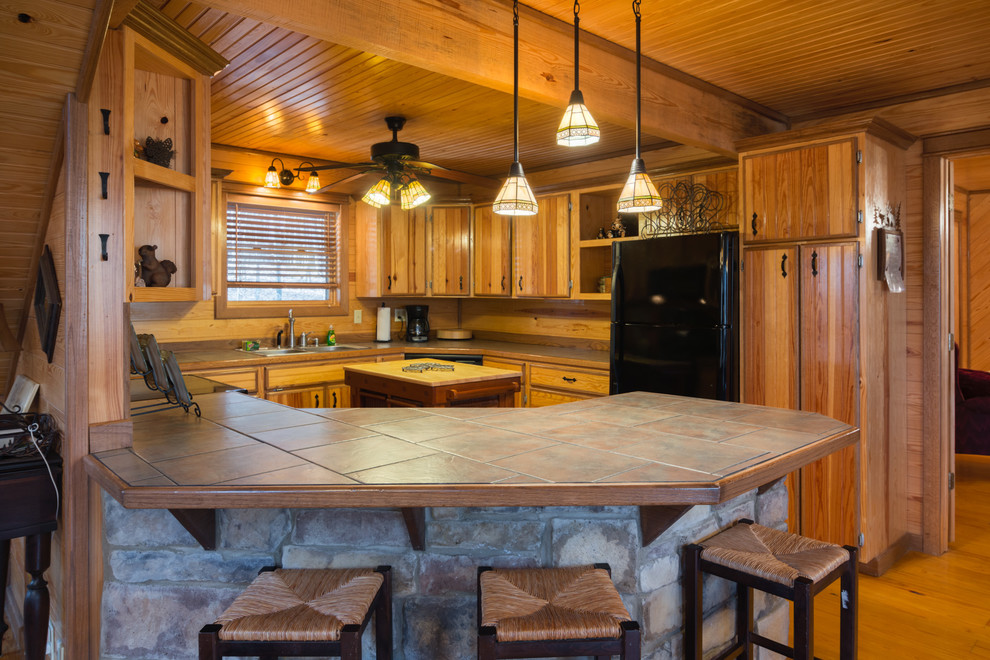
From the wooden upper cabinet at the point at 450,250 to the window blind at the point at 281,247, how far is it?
82 centimetres

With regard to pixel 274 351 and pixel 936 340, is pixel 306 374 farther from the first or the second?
pixel 936 340

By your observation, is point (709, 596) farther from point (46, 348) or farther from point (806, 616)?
point (46, 348)

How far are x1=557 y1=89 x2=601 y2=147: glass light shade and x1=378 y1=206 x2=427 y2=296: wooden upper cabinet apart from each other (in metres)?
3.52

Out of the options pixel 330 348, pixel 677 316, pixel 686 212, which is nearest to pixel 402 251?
pixel 330 348

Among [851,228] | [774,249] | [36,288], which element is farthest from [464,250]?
[36,288]

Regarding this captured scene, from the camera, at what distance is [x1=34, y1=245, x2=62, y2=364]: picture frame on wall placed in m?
2.02

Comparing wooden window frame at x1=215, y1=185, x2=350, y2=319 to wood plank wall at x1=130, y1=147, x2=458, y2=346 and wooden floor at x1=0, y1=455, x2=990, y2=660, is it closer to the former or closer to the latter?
wood plank wall at x1=130, y1=147, x2=458, y2=346

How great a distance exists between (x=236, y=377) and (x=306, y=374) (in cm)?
49

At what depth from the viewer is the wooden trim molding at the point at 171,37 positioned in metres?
1.82

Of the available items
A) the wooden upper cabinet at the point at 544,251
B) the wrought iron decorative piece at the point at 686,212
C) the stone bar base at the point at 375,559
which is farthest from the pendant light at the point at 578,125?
the wooden upper cabinet at the point at 544,251

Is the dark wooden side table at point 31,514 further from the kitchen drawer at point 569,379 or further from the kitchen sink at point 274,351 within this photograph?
the kitchen drawer at point 569,379

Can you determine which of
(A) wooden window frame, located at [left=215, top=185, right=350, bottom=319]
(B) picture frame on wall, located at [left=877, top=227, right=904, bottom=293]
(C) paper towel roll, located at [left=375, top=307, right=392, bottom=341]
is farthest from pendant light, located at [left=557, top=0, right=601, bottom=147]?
(C) paper towel roll, located at [left=375, top=307, right=392, bottom=341]

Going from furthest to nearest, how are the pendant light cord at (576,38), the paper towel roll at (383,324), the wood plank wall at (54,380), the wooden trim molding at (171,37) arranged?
1. the paper towel roll at (383,324)
2. the pendant light cord at (576,38)
3. the wood plank wall at (54,380)
4. the wooden trim molding at (171,37)

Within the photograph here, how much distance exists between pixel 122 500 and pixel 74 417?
53cm
